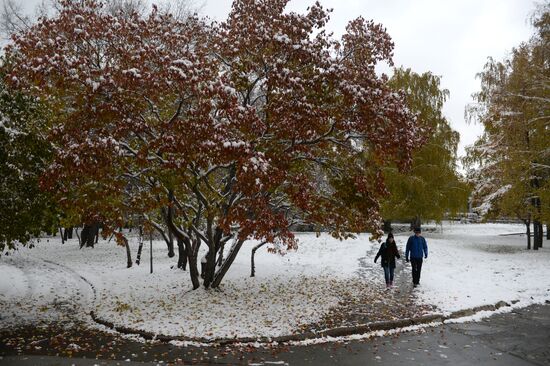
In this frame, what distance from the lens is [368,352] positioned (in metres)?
8.26

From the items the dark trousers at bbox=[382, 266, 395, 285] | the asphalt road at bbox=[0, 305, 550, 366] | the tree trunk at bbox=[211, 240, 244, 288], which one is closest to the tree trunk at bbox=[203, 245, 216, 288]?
the tree trunk at bbox=[211, 240, 244, 288]

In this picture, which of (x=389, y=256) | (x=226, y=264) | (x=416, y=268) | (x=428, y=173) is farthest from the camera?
(x=428, y=173)

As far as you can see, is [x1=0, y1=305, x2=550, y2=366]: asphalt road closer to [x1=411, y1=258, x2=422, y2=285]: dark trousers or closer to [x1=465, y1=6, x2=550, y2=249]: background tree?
[x1=411, y1=258, x2=422, y2=285]: dark trousers

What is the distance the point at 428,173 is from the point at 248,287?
17330 mm

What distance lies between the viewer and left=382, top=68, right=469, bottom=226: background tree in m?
27.7

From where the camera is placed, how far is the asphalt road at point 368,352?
7730mm

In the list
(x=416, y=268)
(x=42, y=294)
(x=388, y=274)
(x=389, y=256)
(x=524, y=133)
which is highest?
(x=524, y=133)

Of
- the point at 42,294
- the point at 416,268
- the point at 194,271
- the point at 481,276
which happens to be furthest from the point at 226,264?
the point at 481,276

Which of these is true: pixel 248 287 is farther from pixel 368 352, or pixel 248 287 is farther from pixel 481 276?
pixel 481 276

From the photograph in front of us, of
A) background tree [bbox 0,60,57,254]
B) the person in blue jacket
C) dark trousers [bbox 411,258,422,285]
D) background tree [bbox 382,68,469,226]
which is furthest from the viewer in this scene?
background tree [bbox 382,68,469,226]

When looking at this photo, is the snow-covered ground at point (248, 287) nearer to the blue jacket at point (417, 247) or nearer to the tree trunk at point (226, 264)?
the tree trunk at point (226, 264)

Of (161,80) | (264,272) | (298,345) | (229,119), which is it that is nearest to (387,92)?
(229,119)

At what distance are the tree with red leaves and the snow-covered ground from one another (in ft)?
7.03

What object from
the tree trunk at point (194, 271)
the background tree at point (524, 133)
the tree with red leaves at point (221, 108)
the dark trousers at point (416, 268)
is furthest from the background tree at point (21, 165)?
the background tree at point (524, 133)
